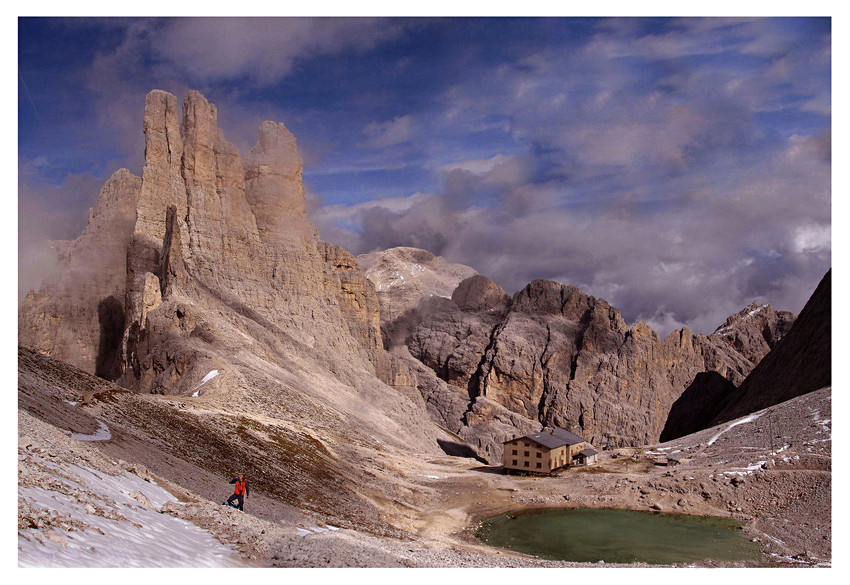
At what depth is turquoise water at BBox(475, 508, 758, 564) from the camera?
107ft

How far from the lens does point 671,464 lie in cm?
5675

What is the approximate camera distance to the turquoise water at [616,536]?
3250cm

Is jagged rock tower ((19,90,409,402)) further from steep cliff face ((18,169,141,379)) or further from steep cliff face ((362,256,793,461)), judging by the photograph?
steep cliff face ((362,256,793,461))

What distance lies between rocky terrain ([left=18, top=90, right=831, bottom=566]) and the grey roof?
3.51 metres

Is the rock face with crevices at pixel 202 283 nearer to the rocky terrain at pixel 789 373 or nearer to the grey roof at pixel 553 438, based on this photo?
the grey roof at pixel 553 438

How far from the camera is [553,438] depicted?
62.4 meters

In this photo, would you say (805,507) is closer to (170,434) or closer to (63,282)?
(170,434)

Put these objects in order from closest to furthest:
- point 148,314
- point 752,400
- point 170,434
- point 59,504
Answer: point 59,504
point 170,434
point 148,314
point 752,400

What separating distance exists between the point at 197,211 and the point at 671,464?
6137cm

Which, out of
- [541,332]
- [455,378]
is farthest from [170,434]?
[541,332]

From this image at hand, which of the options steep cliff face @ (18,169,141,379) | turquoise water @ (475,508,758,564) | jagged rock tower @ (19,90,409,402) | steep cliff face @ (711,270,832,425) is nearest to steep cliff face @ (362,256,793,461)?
jagged rock tower @ (19,90,409,402)

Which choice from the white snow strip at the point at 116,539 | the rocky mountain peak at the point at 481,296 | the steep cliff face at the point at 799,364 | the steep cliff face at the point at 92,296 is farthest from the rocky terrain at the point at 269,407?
the rocky mountain peak at the point at 481,296

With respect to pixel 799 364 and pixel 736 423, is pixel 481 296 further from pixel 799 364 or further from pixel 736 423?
pixel 736 423

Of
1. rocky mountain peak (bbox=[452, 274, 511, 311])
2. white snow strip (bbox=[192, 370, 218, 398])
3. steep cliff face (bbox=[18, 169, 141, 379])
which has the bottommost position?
white snow strip (bbox=[192, 370, 218, 398])
